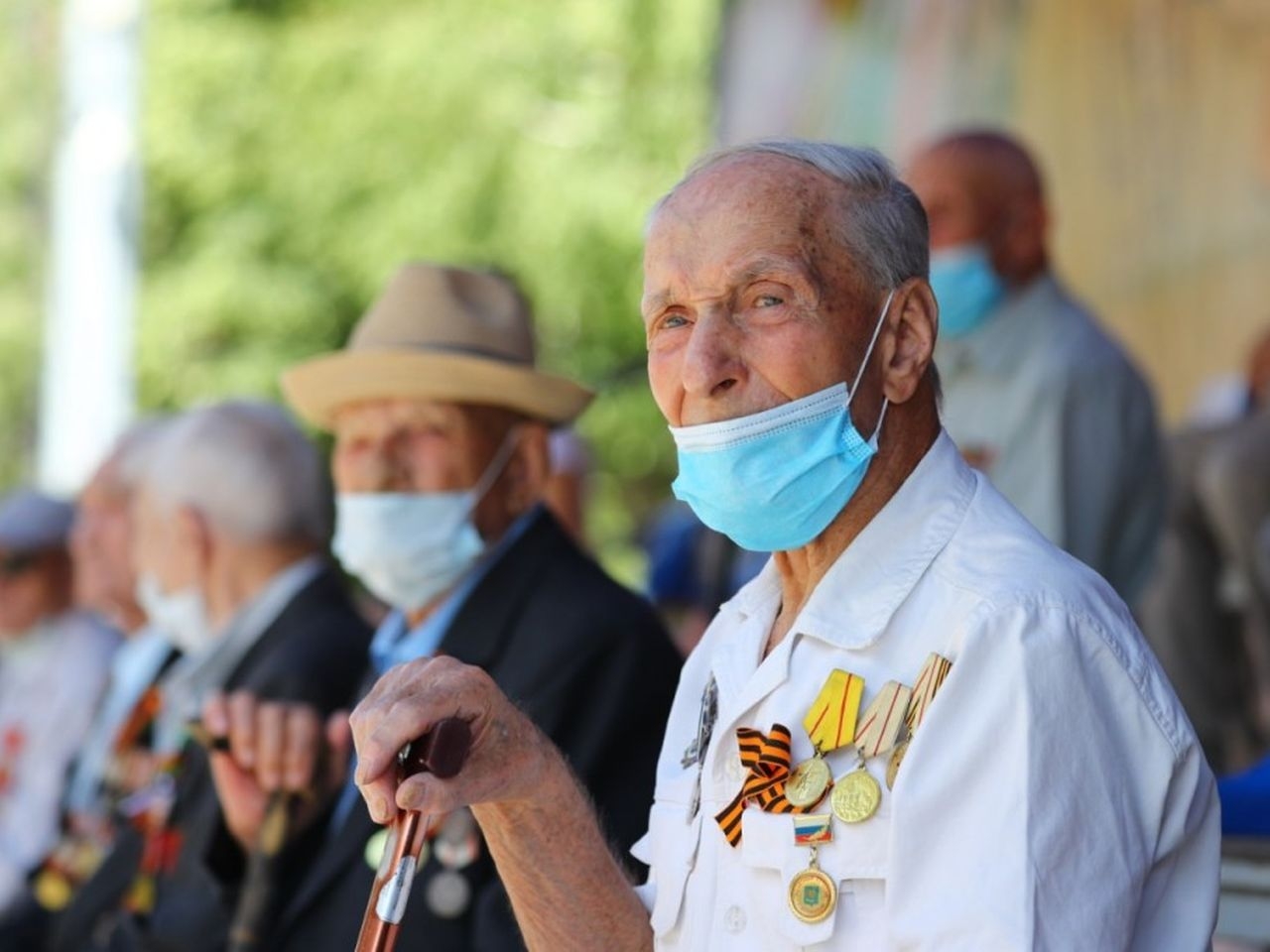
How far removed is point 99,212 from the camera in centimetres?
1097

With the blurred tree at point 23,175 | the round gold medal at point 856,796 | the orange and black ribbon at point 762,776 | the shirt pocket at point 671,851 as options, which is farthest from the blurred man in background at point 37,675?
the blurred tree at point 23,175

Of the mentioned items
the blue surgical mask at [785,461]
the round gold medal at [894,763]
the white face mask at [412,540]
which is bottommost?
the white face mask at [412,540]

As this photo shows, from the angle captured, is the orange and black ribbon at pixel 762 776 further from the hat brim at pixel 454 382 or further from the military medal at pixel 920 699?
the hat brim at pixel 454 382

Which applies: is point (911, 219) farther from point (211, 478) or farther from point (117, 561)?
point (117, 561)

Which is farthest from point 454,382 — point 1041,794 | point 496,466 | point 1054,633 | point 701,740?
point 1041,794

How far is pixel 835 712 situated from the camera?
2562 mm

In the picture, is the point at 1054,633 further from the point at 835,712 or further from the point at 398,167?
the point at 398,167

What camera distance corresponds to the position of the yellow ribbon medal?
8.32ft

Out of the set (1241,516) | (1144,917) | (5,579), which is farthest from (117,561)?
(1144,917)

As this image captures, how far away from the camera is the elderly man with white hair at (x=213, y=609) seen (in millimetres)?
5027

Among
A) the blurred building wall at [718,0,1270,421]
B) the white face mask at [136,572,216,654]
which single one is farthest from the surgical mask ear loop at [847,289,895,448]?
the blurred building wall at [718,0,1270,421]

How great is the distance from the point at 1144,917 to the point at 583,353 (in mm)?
15621

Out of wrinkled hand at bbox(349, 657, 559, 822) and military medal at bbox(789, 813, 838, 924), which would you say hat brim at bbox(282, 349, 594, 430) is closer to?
wrinkled hand at bbox(349, 657, 559, 822)

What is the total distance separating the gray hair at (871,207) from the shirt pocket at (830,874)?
0.70 m
